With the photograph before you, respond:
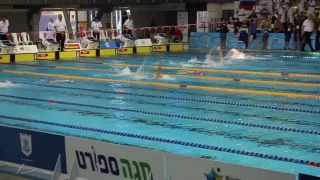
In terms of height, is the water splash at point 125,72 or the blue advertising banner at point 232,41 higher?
the blue advertising banner at point 232,41

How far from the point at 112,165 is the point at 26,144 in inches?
42.2

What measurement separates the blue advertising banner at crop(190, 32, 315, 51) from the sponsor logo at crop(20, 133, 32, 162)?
1679 cm

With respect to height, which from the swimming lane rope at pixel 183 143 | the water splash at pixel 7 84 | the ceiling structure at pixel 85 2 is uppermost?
the ceiling structure at pixel 85 2

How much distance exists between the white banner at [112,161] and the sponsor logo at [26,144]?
487mm

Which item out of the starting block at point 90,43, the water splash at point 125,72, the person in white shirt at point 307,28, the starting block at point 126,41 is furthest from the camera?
the starting block at point 126,41

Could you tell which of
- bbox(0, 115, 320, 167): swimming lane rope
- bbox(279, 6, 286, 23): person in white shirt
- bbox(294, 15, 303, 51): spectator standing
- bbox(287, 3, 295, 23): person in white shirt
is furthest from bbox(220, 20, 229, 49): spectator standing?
bbox(0, 115, 320, 167): swimming lane rope

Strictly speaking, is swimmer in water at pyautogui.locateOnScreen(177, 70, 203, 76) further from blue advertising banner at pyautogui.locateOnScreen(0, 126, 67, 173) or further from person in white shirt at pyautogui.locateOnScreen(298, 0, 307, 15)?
person in white shirt at pyautogui.locateOnScreen(298, 0, 307, 15)

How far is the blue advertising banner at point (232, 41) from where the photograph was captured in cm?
2105

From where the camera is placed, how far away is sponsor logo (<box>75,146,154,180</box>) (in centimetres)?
436

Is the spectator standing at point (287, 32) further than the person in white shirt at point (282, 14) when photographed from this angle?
No

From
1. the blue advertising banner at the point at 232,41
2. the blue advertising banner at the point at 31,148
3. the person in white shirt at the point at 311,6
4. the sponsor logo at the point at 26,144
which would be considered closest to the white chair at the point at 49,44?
the blue advertising banner at the point at 232,41

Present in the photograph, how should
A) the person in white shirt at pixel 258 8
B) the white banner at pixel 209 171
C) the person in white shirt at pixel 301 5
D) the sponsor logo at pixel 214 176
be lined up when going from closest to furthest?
1. the white banner at pixel 209 171
2. the sponsor logo at pixel 214 176
3. the person in white shirt at pixel 301 5
4. the person in white shirt at pixel 258 8

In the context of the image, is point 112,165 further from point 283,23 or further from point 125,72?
point 283,23

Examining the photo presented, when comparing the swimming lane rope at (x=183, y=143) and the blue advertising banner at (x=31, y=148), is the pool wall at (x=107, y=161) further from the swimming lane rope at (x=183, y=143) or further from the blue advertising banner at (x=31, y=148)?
the swimming lane rope at (x=183, y=143)
